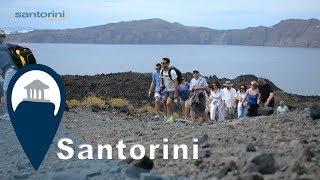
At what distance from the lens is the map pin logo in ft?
29.1

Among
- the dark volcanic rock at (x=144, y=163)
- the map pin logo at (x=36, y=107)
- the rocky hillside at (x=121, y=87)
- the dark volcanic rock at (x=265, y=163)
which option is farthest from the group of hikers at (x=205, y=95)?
the rocky hillside at (x=121, y=87)

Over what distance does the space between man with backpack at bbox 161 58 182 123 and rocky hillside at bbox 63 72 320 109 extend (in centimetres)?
1544

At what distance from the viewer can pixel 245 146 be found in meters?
8.43

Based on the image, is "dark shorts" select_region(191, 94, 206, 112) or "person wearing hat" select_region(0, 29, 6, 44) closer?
"person wearing hat" select_region(0, 29, 6, 44)

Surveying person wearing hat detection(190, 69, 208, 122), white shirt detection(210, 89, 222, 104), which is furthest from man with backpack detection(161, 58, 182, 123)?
white shirt detection(210, 89, 222, 104)

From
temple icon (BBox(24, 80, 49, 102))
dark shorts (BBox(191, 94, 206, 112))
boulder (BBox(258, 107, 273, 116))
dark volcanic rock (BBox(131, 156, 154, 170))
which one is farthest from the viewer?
dark shorts (BBox(191, 94, 206, 112))

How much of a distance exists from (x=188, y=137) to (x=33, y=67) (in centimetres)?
292

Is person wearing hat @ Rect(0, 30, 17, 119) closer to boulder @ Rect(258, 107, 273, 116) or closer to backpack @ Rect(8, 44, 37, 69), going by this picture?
backpack @ Rect(8, 44, 37, 69)

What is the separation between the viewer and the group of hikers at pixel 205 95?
48.2 feet

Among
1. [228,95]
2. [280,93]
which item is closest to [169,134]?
[228,95]

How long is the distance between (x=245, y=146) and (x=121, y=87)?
95.9 feet

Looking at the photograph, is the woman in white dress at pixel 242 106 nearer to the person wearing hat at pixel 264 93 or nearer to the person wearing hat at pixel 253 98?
the person wearing hat at pixel 253 98

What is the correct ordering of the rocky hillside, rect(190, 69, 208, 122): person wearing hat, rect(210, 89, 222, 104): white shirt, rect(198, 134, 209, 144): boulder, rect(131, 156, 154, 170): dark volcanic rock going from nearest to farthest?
rect(131, 156, 154, 170): dark volcanic rock < rect(198, 134, 209, 144): boulder < rect(190, 69, 208, 122): person wearing hat < rect(210, 89, 222, 104): white shirt < the rocky hillside

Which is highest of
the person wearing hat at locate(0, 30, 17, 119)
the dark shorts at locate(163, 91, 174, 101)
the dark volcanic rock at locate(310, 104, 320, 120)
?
the person wearing hat at locate(0, 30, 17, 119)
